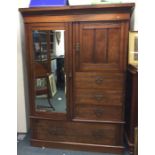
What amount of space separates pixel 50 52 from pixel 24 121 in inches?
44.2

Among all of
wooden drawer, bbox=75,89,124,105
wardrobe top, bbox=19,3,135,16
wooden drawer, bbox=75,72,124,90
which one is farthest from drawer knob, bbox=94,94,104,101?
wardrobe top, bbox=19,3,135,16

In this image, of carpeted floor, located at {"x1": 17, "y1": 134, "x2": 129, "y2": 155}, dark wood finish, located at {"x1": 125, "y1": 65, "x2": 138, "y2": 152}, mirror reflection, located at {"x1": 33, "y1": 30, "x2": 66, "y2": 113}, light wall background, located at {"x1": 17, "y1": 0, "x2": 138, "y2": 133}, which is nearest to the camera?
dark wood finish, located at {"x1": 125, "y1": 65, "x2": 138, "y2": 152}

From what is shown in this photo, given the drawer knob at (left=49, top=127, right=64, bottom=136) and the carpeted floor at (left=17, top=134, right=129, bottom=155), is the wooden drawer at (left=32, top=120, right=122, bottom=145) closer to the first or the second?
the drawer knob at (left=49, top=127, right=64, bottom=136)

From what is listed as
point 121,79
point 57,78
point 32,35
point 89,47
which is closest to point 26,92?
point 57,78

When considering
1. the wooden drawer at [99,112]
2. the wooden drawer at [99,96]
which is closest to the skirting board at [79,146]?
the wooden drawer at [99,112]

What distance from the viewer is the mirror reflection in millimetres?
2256

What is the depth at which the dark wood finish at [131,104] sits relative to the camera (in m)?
2.15

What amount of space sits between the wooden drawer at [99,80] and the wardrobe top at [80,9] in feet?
2.22

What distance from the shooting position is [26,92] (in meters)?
2.77

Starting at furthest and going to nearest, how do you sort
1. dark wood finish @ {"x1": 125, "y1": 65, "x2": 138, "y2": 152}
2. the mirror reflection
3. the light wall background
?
the light wall background
the mirror reflection
dark wood finish @ {"x1": 125, "y1": 65, "x2": 138, "y2": 152}

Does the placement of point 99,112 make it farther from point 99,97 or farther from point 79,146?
point 79,146

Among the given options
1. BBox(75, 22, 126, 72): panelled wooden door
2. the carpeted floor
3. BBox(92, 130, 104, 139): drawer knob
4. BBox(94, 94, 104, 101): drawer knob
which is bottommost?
the carpeted floor

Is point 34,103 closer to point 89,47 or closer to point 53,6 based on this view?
point 89,47

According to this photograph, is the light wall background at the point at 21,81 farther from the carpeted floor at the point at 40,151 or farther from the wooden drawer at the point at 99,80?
the wooden drawer at the point at 99,80
